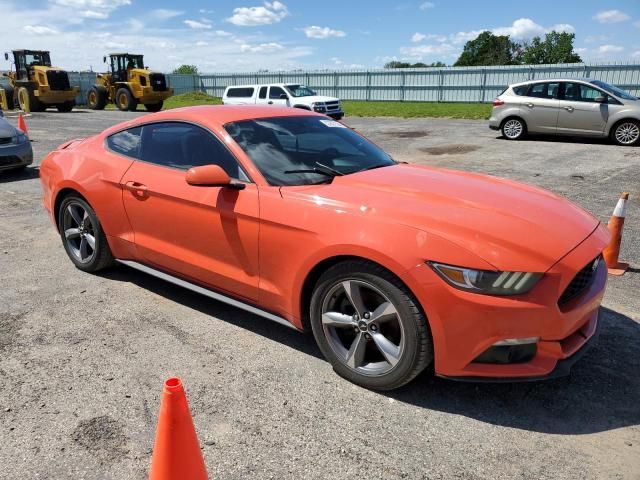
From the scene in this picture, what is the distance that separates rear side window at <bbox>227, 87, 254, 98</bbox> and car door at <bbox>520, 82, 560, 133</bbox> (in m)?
13.1

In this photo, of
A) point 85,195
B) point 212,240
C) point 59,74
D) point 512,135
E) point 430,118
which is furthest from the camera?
point 59,74

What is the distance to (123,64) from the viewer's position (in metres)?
29.9

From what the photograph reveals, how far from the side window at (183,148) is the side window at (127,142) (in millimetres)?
75

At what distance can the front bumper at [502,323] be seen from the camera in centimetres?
256

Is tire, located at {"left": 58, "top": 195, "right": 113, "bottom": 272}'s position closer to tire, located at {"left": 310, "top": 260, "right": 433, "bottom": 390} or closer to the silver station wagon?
tire, located at {"left": 310, "top": 260, "right": 433, "bottom": 390}

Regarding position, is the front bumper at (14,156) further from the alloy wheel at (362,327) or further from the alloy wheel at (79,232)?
the alloy wheel at (362,327)

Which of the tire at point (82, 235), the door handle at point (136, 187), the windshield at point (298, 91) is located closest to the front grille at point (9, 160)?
the tire at point (82, 235)

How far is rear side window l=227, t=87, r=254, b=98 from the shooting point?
23.5 metres

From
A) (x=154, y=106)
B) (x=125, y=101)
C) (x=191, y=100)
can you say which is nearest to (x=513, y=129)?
(x=154, y=106)

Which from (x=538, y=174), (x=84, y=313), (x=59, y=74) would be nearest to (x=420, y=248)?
(x=84, y=313)

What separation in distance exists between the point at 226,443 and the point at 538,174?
28.6 feet

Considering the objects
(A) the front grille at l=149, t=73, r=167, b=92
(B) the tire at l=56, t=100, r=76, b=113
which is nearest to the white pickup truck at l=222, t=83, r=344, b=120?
(A) the front grille at l=149, t=73, r=167, b=92

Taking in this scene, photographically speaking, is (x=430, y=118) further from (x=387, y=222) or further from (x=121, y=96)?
(x=387, y=222)

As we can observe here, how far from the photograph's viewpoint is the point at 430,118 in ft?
73.9
